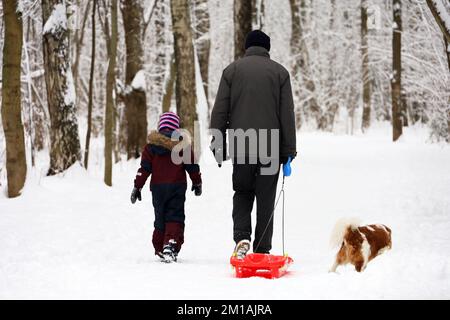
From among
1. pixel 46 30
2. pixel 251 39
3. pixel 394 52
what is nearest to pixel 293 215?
pixel 251 39

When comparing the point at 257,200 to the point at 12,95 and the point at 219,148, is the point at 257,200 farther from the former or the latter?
the point at 12,95

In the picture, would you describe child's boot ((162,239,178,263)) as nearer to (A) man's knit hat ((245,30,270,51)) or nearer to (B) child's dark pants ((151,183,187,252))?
(B) child's dark pants ((151,183,187,252))

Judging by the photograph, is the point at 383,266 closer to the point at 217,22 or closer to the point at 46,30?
the point at 46,30

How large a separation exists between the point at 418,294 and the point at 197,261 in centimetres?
263

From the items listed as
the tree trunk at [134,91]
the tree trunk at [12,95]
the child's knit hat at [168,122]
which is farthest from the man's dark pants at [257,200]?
the tree trunk at [134,91]

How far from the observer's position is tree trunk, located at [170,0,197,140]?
11.6 m

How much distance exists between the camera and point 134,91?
14.9 m

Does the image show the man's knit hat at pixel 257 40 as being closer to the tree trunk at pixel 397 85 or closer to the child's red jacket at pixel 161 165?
the child's red jacket at pixel 161 165

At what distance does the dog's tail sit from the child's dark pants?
5.62 feet

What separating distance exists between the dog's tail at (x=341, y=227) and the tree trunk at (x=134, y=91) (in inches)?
404

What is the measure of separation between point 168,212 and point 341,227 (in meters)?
1.90

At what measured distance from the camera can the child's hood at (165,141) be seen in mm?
5758
